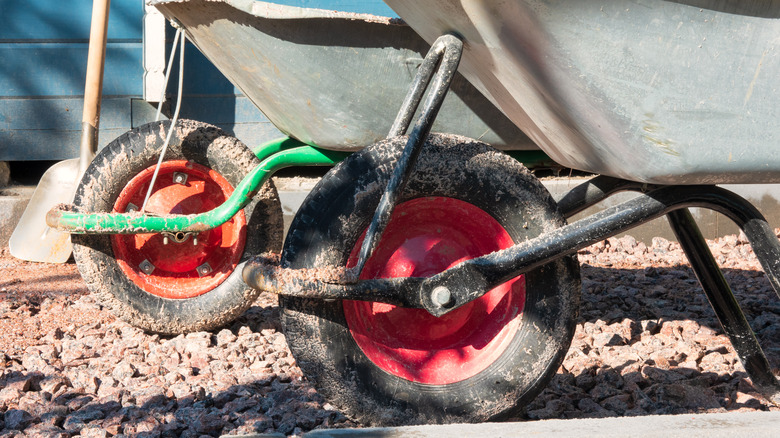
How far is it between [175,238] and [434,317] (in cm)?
103

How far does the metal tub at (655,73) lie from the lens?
127 cm

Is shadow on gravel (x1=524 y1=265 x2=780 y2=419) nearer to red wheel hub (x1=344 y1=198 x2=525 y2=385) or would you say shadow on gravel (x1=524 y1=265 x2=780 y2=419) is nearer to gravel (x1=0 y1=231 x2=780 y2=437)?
gravel (x1=0 y1=231 x2=780 y2=437)

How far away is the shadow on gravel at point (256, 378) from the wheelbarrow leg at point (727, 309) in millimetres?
123

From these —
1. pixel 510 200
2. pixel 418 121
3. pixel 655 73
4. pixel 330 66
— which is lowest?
pixel 510 200

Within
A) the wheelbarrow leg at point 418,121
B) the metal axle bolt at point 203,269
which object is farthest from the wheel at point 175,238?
the wheelbarrow leg at point 418,121

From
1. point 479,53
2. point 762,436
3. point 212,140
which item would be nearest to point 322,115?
point 212,140

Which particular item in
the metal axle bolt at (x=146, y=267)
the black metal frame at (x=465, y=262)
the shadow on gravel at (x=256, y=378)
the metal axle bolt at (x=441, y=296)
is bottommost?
the shadow on gravel at (x=256, y=378)

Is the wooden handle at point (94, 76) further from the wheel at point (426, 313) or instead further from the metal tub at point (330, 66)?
the wheel at point (426, 313)

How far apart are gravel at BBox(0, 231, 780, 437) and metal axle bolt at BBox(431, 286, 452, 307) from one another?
1.37 feet

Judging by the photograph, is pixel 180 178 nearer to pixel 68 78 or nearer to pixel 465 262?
pixel 465 262

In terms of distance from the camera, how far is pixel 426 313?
163cm

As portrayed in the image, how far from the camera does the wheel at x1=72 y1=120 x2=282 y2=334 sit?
2.29m

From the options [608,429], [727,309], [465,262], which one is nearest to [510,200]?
[465,262]

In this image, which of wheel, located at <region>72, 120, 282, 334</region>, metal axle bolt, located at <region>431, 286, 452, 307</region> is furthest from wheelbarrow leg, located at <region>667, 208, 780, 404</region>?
wheel, located at <region>72, 120, 282, 334</region>
